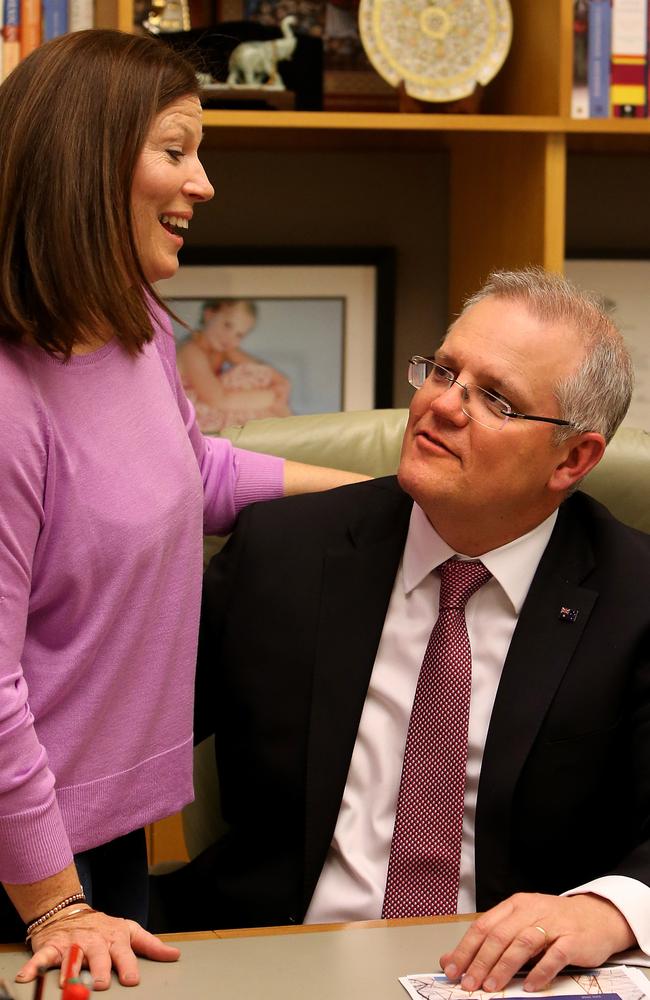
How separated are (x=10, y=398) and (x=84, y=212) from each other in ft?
Answer: 0.63

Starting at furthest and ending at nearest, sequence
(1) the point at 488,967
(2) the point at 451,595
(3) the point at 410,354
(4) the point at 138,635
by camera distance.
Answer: (3) the point at 410,354 → (2) the point at 451,595 → (4) the point at 138,635 → (1) the point at 488,967

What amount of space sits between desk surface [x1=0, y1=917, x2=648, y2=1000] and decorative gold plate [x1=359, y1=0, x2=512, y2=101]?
58.6 inches

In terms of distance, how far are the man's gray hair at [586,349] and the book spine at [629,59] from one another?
0.78 meters

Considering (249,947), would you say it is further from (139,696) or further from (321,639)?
(321,639)

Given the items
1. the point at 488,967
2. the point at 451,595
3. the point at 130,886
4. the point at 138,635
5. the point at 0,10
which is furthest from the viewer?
the point at 0,10

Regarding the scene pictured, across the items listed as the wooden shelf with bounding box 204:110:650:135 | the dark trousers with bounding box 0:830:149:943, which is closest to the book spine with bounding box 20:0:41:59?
the wooden shelf with bounding box 204:110:650:135

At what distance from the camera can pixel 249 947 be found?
3.73ft

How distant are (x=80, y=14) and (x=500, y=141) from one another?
2.60 feet

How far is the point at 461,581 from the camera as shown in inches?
60.6

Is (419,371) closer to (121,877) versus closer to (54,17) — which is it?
(121,877)

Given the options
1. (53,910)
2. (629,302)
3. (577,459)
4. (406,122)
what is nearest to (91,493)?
(53,910)

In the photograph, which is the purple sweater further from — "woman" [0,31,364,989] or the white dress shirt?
the white dress shirt

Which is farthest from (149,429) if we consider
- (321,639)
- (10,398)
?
(321,639)

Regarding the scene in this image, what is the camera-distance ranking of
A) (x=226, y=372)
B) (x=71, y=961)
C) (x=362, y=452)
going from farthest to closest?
(x=226, y=372)
(x=362, y=452)
(x=71, y=961)
